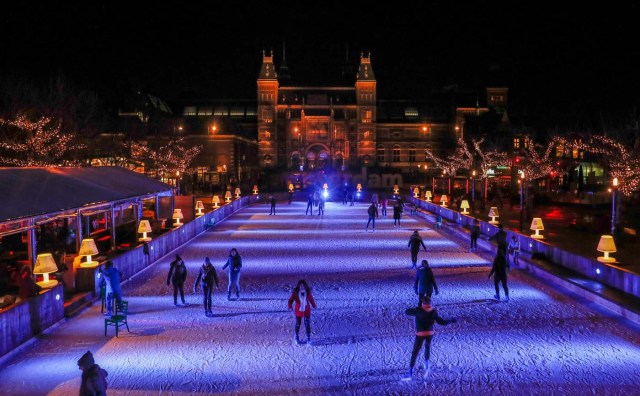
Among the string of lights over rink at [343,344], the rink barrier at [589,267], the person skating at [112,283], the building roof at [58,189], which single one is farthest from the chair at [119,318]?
the rink barrier at [589,267]

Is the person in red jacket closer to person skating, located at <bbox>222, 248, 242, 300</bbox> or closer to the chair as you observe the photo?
the chair

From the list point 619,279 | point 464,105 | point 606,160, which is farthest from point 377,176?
point 619,279

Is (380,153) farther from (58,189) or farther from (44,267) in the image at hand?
(44,267)

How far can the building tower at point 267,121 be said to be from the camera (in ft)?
255

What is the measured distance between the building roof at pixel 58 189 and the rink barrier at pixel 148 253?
6.02ft

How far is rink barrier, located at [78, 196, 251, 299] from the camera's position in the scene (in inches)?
496

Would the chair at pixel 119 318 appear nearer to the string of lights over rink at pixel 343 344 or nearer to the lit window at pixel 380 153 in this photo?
the string of lights over rink at pixel 343 344

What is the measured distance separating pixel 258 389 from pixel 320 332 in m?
2.70

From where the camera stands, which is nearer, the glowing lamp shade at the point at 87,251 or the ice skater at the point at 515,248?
the glowing lamp shade at the point at 87,251

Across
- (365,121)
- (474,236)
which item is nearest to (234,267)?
(474,236)

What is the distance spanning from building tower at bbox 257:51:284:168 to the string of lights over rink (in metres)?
62.5

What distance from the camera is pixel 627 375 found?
7.91m

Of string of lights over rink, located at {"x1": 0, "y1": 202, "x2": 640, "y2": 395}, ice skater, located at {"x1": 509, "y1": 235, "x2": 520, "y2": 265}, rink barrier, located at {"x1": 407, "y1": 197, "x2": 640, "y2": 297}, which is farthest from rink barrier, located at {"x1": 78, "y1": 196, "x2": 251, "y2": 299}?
rink barrier, located at {"x1": 407, "y1": 197, "x2": 640, "y2": 297}

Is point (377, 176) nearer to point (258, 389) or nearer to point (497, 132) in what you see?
point (497, 132)
